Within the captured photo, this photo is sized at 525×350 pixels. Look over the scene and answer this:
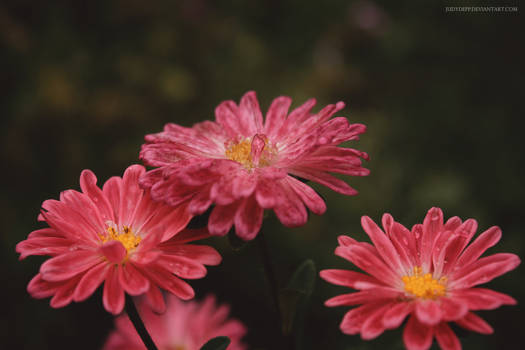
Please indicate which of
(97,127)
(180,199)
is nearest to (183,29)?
(97,127)

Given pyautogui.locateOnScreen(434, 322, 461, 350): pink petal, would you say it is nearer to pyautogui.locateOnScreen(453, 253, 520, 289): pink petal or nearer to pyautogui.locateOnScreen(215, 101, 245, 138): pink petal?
pyautogui.locateOnScreen(453, 253, 520, 289): pink petal

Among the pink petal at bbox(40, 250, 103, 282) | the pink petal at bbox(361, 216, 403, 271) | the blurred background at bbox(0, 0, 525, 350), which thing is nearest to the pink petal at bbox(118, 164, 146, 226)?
the pink petal at bbox(40, 250, 103, 282)

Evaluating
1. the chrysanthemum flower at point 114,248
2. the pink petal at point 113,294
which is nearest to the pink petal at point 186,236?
the chrysanthemum flower at point 114,248

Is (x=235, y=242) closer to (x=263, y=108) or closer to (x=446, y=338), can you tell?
(x=446, y=338)

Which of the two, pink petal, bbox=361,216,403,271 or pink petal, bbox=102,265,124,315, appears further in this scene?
pink petal, bbox=361,216,403,271

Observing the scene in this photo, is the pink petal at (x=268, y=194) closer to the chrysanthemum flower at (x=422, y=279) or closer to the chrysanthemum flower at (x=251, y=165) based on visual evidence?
the chrysanthemum flower at (x=251, y=165)

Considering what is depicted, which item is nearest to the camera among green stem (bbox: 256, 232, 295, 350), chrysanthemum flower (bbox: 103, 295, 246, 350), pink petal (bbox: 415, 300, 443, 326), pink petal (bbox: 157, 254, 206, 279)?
pink petal (bbox: 415, 300, 443, 326)

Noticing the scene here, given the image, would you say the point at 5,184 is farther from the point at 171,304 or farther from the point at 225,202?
the point at 225,202
